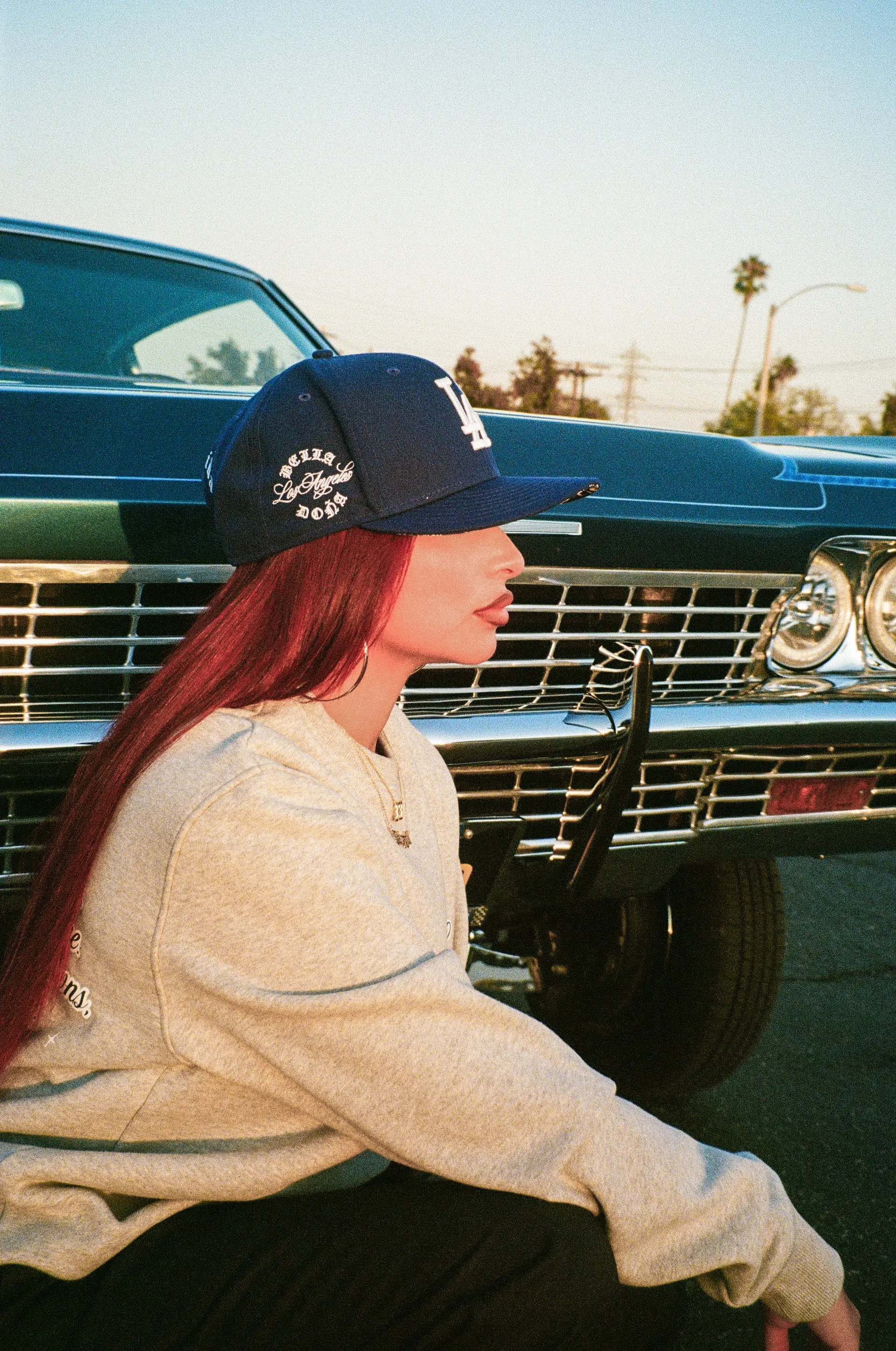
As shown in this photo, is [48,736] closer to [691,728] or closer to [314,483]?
[314,483]

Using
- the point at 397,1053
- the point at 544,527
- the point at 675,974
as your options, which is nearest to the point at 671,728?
the point at 544,527

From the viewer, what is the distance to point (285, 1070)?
115cm

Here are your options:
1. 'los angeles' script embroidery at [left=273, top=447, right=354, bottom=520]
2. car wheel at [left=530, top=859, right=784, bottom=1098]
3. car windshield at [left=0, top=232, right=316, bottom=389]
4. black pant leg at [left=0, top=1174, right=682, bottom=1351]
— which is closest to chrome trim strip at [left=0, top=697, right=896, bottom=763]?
car wheel at [left=530, top=859, right=784, bottom=1098]

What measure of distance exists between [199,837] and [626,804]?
1229mm

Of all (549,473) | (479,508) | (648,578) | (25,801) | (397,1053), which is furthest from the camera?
(648,578)

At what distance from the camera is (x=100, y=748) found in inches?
52.1

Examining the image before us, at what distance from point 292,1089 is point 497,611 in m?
0.63

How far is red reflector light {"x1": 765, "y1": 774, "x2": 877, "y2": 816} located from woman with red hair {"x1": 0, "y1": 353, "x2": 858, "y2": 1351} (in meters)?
1.21

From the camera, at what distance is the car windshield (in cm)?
266

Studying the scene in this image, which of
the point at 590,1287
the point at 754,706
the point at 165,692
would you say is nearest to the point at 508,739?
the point at 754,706

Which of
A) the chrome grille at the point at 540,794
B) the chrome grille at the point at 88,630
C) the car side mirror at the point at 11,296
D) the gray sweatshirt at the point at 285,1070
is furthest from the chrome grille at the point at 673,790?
the car side mirror at the point at 11,296

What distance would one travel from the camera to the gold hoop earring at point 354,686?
1.35 m

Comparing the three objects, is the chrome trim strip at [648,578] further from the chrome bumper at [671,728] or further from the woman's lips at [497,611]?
the woman's lips at [497,611]

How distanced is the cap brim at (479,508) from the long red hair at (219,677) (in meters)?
0.03
